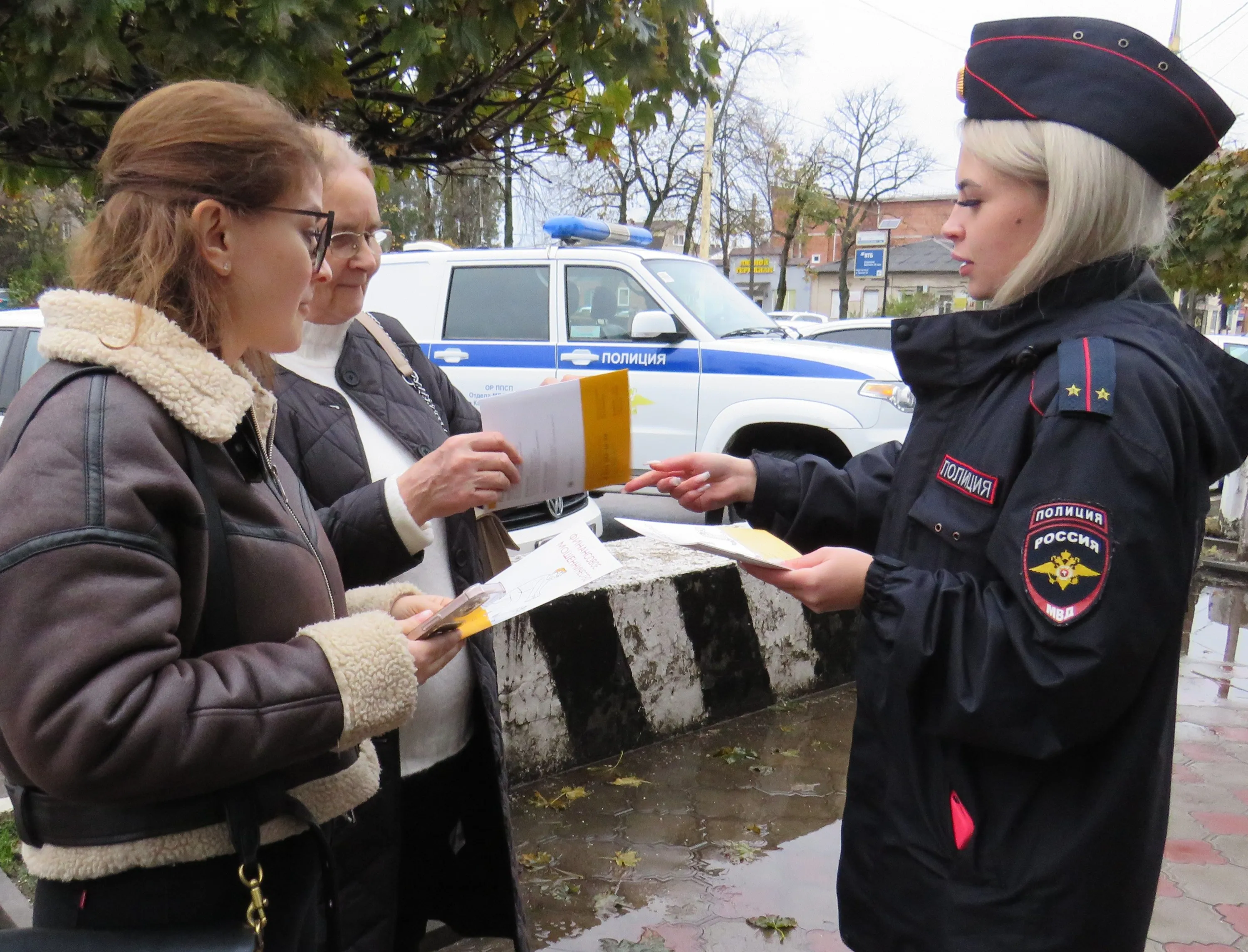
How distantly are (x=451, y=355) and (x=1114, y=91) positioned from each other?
670 cm

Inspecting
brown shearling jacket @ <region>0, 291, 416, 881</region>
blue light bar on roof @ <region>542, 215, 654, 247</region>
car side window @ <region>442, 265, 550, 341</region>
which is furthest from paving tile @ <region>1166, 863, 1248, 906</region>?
blue light bar on roof @ <region>542, 215, 654, 247</region>

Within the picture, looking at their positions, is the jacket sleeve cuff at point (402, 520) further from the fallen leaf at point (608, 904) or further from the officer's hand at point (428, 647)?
the fallen leaf at point (608, 904)

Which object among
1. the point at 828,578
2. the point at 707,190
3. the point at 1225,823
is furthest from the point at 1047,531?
the point at 707,190

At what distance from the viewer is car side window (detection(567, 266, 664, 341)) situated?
24.3 feet

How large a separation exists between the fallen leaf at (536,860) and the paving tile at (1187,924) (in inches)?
69.3

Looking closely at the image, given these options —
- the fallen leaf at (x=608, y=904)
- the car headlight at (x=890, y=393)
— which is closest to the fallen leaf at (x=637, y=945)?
the fallen leaf at (x=608, y=904)

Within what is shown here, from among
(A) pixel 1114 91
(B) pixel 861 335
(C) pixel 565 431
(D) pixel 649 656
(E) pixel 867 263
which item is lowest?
(D) pixel 649 656

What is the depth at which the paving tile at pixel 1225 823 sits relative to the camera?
3.55 m

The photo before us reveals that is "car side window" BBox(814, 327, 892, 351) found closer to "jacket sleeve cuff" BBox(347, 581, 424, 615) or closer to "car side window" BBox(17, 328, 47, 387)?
"car side window" BBox(17, 328, 47, 387)

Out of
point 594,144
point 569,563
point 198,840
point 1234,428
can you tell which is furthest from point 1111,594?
point 594,144

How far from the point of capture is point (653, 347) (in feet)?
23.8

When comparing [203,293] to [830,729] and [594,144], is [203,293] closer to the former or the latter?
[594,144]

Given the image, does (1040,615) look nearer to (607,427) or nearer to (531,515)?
(607,427)

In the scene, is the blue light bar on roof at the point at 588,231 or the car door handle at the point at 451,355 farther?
the blue light bar on roof at the point at 588,231
